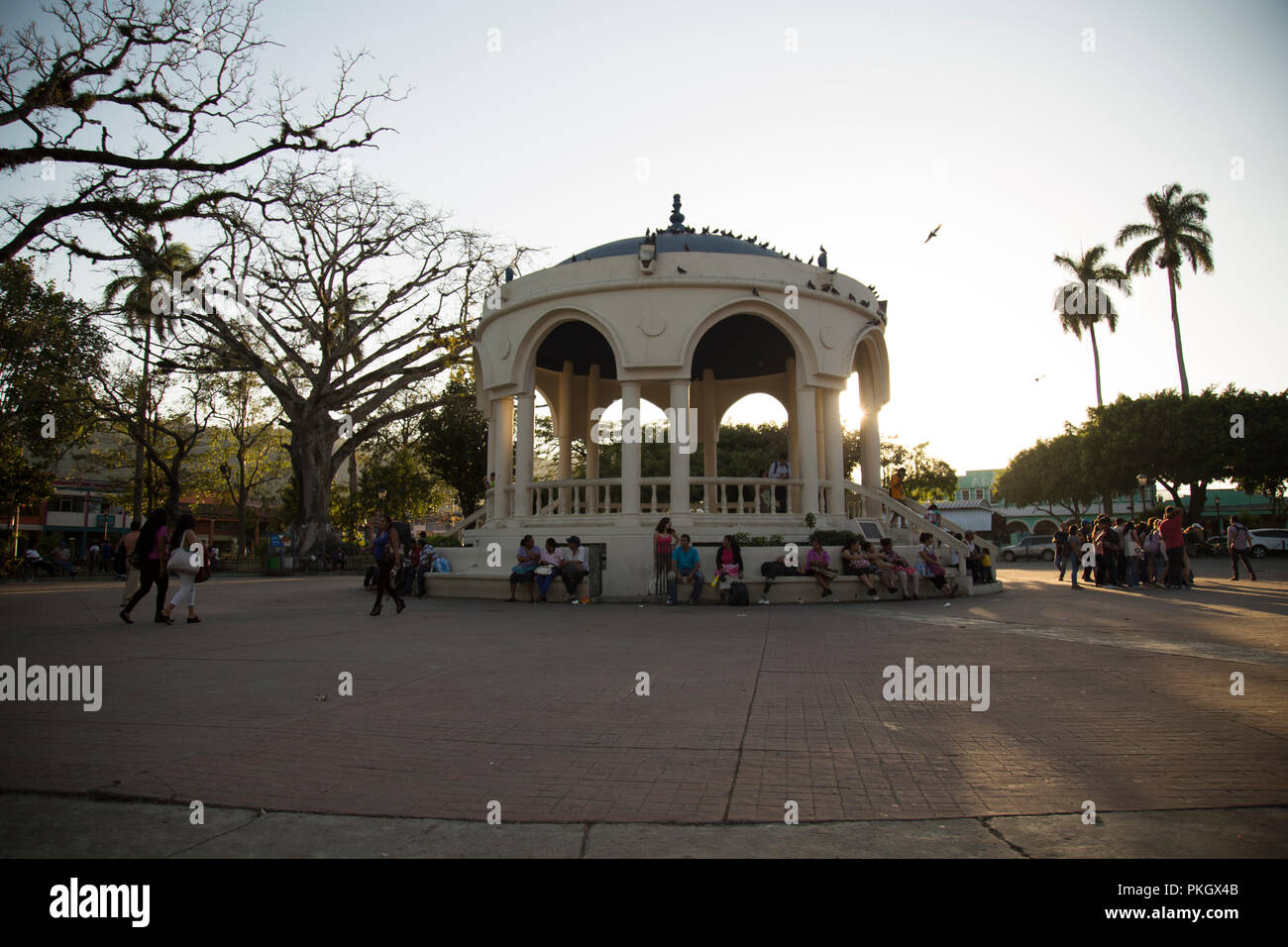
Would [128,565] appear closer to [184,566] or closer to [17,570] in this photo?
[184,566]

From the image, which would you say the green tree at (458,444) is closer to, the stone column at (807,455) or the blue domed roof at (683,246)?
the blue domed roof at (683,246)

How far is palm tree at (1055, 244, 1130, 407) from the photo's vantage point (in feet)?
156

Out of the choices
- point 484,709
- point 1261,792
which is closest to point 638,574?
point 484,709

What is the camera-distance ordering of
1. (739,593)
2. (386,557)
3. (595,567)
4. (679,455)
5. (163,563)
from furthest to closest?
(679,455) < (595,567) < (739,593) < (386,557) < (163,563)

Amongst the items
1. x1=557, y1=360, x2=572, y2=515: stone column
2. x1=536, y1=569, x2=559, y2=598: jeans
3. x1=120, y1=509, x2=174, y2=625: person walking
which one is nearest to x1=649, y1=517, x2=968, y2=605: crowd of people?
x1=536, y1=569, x2=559, y2=598: jeans

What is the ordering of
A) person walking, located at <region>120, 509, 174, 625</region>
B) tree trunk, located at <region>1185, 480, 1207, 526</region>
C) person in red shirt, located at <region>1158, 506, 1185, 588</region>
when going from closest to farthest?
person walking, located at <region>120, 509, 174, 625</region> → person in red shirt, located at <region>1158, 506, 1185, 588</region> → tree trunk, located at <region>1185, 480, 1207, 526</region>

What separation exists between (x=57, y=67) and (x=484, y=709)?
1592 centimetres

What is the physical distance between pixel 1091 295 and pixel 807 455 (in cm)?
3978

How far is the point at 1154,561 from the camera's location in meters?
19.2

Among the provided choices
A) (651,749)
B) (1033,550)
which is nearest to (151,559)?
(651,749)

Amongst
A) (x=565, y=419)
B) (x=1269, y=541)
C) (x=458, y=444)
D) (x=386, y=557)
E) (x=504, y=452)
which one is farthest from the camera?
(x=1269, y=541)

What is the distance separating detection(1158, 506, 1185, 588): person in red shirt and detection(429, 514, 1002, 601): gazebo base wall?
391cm

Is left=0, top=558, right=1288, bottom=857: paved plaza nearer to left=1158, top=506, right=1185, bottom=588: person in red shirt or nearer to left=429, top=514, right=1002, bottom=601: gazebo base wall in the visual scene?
left=429, top=514, right=1002, bottom=601: gazebo base wall

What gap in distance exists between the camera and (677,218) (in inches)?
805
